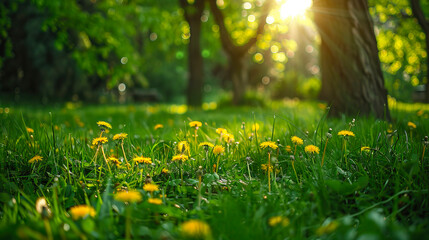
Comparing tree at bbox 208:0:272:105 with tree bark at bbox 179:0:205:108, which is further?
tree bark at bbox 179:0:205:108

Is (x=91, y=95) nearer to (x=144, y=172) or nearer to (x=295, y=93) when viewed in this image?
(x=295, y=93)

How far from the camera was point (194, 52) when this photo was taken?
10570 mm

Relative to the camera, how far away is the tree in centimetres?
981

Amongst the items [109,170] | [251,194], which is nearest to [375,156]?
[251,194]

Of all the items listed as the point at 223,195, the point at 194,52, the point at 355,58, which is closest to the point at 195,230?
the point at 223,195

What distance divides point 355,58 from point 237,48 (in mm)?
7150

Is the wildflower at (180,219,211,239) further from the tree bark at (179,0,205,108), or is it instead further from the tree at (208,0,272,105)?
the tree bark at (179,0,205,108)

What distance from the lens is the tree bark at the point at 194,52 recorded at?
33.9ft

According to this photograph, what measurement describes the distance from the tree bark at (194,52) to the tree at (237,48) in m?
0.58

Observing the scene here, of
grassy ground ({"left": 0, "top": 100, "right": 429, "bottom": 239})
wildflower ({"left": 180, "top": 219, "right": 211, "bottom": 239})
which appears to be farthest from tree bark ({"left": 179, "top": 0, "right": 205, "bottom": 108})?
wildflower ({"left": 180, "top": 219, "right": 211, "bottom": 239})

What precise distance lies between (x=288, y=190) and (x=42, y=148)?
153 cm

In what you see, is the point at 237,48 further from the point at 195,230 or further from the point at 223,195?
the point at 195,230

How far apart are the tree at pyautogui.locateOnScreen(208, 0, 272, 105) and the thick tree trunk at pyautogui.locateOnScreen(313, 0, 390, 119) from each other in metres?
5.97

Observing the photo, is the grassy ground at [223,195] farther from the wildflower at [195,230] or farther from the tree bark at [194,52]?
the tree bark at [194,52]
